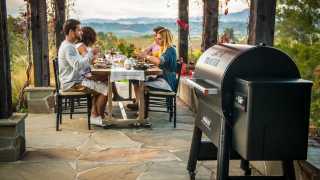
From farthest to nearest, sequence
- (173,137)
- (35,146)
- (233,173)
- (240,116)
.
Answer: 1. (173,137)
2. (35,146)
3. (233,173)
4. (240,116)

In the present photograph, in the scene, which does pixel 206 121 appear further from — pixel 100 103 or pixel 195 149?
pixel 100 103

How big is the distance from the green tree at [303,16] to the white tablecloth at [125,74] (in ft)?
21.4

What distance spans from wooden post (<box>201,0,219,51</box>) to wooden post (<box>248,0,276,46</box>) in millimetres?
3232

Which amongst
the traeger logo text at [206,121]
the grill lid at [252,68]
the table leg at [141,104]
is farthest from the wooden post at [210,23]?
the grill lid at [252,68]

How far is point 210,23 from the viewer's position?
7539 mm

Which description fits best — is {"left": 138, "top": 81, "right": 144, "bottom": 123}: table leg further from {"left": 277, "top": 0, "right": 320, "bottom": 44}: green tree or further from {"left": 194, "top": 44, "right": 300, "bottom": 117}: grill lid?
{"left": 277, "top": 0, "right": 320, "bottom": 44}: green tree

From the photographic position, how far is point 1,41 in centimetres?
441

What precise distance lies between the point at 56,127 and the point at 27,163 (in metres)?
1.52

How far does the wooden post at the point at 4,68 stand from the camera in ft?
14.5

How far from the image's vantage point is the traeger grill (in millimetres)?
2840

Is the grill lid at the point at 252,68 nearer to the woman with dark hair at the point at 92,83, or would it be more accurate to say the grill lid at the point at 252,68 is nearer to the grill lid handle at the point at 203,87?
the grill lid handle at the point at 203,87

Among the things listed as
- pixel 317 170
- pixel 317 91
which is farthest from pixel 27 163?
pixel 317 91

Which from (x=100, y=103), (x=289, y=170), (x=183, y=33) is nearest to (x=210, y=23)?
(x=183, y=33)

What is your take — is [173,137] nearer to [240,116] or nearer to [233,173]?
[233,173]
